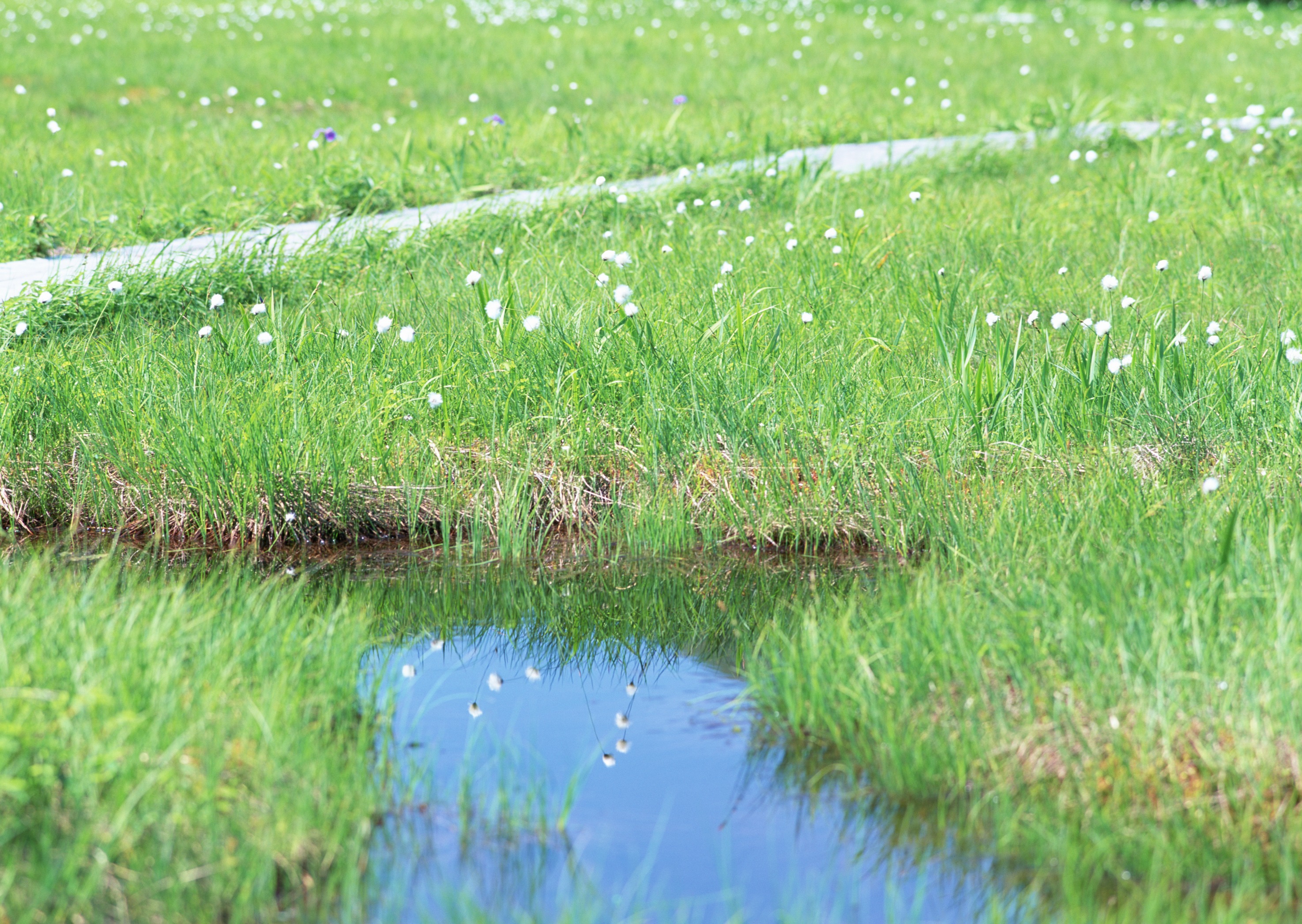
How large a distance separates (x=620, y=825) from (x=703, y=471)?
1.68m

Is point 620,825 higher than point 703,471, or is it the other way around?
point 703,471

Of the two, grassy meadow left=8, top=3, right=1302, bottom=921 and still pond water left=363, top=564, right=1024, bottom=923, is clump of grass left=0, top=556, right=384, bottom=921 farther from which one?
still pond water left=363, top=564, right=1024, bottom=923

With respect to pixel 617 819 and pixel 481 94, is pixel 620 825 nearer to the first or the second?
pixel 617 819

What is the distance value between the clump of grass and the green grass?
3.95m

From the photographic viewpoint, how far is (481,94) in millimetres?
10398

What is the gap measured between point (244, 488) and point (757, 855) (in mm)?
2209

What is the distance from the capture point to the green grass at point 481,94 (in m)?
6.94

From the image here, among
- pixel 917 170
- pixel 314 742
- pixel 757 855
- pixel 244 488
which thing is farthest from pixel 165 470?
pixel 917 170

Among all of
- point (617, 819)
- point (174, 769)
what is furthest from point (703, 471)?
point (174, 769)

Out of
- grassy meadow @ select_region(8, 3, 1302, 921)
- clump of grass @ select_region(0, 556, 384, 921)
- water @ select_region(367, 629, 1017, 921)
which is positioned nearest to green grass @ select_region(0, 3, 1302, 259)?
grassy meadow @ select_region(8, 3, 1302, 921)

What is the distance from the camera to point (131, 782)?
226cm

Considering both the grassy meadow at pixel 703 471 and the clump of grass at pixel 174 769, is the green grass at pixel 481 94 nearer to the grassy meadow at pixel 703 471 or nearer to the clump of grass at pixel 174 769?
the grassy meadow at pixel 703 471

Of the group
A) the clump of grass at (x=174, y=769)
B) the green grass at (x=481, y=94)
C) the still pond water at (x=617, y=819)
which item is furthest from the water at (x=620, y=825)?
the green grass at (x=481, y=94)

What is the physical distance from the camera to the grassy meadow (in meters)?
2.35
